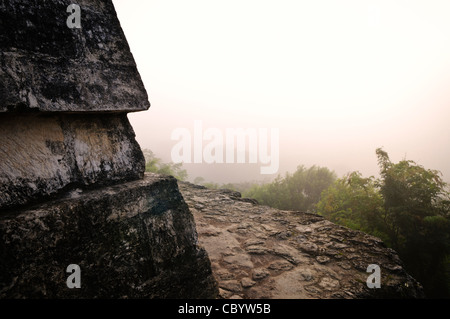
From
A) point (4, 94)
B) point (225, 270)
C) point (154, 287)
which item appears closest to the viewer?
point (4, 94)

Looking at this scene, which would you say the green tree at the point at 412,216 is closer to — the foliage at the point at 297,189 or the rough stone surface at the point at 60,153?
the rough stone surface at the point at 60,153

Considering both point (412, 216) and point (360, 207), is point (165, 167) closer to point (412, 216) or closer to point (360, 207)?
point (360, 207)

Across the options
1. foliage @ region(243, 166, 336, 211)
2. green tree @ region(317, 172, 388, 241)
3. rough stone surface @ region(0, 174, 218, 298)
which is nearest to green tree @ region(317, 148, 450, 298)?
green tree @ region(317, 172, 388, 241)

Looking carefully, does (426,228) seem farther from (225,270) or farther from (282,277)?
(225,270)

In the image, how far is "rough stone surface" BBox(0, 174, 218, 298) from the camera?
1.18 m

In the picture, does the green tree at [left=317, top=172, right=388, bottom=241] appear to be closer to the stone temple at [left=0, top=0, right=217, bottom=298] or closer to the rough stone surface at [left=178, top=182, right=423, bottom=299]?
the rough stone surface at [left=178, top=182, right=423, bottom=299]

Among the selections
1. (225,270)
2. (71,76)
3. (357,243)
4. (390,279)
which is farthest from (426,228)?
(71,76)

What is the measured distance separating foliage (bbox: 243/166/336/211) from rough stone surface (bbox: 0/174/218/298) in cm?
1713

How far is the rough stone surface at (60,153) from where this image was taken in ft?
4.09

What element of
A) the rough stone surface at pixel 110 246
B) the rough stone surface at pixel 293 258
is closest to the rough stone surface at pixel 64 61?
the rough stone surface at pixel 110 246

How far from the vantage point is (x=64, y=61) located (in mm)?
1414

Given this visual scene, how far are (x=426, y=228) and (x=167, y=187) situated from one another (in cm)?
759
